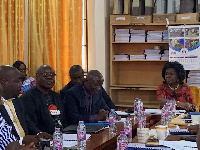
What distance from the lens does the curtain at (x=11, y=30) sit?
475cm

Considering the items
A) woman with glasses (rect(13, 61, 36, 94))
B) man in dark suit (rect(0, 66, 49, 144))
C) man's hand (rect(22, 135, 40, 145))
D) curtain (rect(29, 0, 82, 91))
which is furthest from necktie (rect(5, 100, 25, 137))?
curtain (rect(29, 0, 82, 91))

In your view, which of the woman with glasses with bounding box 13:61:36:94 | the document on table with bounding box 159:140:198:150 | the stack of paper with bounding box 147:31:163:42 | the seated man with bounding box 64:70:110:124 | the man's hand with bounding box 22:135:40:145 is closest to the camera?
the document on table with bounding box 159:140:198:150

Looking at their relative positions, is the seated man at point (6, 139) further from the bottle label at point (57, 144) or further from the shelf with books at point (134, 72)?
the shelf with books at point (134, 72)

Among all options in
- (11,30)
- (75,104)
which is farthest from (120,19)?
(75,104)

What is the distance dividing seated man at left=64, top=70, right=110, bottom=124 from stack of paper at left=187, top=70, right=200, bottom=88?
7.29ft

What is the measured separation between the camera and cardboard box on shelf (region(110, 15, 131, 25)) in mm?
6113

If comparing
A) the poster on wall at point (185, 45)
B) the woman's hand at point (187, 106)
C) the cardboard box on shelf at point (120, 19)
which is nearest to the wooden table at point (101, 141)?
the woman's hand at point (187, 106)

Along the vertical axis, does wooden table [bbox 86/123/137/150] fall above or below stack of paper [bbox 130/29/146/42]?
below

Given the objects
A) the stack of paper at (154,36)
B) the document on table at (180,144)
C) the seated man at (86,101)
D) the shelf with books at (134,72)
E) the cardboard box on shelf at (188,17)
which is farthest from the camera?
the shelf with books at (134,72)

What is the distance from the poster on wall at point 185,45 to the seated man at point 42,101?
2.75 m

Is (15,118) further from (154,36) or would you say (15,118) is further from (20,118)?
(154,36)

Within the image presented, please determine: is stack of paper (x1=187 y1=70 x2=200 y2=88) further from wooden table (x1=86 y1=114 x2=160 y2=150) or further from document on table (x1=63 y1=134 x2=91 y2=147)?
document on table (x1=63 y1=134 x2=91 y2=147)

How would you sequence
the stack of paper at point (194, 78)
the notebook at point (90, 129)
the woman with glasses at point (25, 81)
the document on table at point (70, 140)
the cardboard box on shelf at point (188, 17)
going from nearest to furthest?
1. the document on table at point (70, 140)
2. the notebook at point (90, 129)
3. the woman with glasses at point (25, 81)
4. the cardboard box on shelf at point (188, 17)
5. the stack of paper at point (194, 78)

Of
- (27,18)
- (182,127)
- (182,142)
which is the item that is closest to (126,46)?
(27,18)
